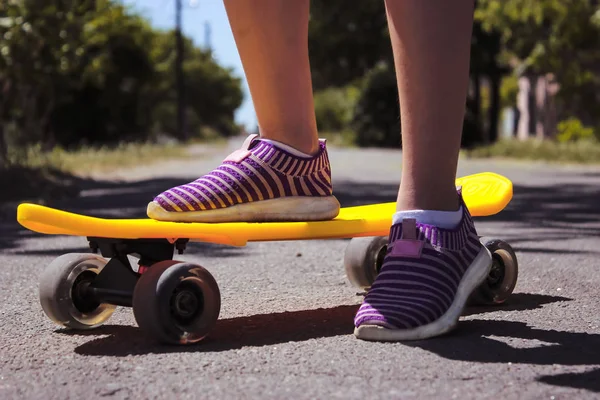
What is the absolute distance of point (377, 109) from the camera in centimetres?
3403

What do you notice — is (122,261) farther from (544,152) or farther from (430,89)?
(544,152)

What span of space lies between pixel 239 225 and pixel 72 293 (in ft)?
1.52

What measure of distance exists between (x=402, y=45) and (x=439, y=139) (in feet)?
0.81

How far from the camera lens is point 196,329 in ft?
7.94

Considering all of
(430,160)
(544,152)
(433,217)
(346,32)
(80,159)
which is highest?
(346,32)

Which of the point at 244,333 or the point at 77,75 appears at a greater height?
the point at 77,75

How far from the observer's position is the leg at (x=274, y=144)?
8.81 ft

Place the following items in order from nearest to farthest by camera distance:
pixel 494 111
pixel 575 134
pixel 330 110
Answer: pixel 575 134 → pixel 494 111 → pixel 330 110

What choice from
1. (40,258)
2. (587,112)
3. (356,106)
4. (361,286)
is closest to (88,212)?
(40,258)

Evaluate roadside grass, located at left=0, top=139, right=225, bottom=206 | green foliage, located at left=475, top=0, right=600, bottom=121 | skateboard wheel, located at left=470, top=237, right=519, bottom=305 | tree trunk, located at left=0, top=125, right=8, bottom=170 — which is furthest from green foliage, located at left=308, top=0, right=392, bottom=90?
skateboard wheel, located at left=470, top=237, right=519, bottom=305

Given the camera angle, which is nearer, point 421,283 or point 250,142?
point 421,283

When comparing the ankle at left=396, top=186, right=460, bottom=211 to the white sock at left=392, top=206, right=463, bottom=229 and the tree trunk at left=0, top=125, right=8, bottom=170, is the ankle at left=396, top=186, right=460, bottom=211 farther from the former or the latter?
the tree trunk at left=0, top=125, right=8, bottom=170

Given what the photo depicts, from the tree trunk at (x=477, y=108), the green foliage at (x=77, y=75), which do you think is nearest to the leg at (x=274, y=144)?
the green foliage at (x=77, y=75)

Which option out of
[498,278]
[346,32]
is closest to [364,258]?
[498,278]
